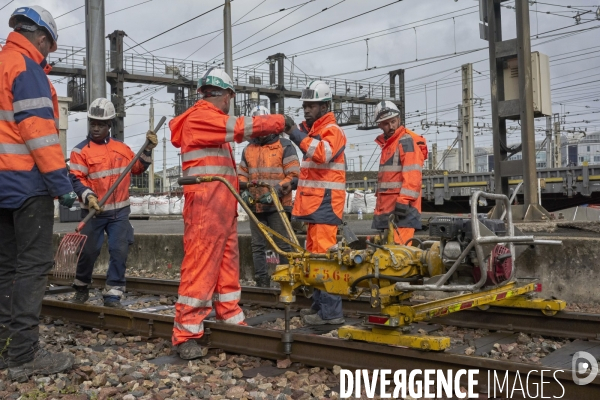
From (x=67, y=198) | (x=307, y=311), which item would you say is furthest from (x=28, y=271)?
(x=307, y=311)

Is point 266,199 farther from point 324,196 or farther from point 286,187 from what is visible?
point 324,196

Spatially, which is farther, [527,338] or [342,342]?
[527,338]

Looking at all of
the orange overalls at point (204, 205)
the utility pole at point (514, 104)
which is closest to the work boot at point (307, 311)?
the orange overalls at point (204, 205)

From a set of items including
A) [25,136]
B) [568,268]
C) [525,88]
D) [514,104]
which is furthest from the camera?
[514,104]

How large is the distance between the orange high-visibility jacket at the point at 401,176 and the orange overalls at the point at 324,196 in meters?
0.64

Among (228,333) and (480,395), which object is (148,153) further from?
(480,395)

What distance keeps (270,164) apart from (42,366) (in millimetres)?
→ 3860

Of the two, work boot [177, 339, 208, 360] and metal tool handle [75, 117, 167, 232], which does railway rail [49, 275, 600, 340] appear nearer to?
work boot [177, 339, 208, 360]

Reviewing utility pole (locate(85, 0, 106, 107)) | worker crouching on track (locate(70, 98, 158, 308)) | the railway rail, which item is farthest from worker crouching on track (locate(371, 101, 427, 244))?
utility pole (locate(85, 0, 106, 107))

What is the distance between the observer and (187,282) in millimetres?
4766

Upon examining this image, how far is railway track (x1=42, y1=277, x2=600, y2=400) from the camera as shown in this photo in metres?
3.57

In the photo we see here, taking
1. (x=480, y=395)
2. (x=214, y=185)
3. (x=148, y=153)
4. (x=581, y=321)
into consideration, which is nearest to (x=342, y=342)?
(x=480, y=395)

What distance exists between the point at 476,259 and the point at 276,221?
3.77m

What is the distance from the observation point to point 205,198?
4.75 meters
